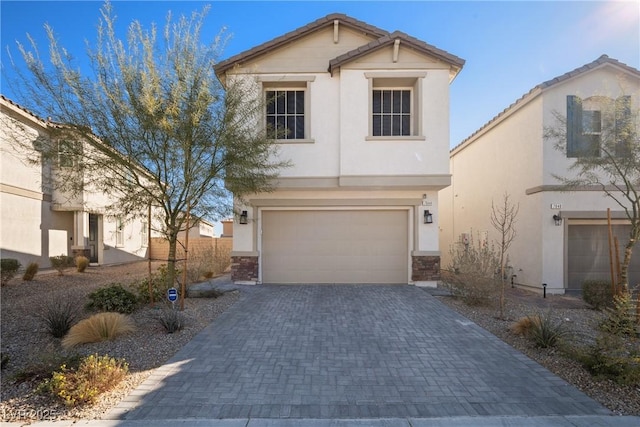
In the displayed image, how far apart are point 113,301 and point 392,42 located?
10450mm

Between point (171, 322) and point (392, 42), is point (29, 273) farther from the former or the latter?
point (392, 42)

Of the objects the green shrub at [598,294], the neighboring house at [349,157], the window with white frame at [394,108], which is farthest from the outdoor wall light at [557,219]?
the window with white frame at [394,108]

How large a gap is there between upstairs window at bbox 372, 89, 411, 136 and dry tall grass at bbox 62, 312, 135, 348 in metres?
8.84

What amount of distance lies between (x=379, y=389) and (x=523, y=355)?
2.72 meters

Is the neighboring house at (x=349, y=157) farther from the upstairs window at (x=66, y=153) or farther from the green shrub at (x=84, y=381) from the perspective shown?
the green shrub at (x=84, y=381)

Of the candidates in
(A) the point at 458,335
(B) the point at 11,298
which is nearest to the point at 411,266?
(A) the point at 458,335

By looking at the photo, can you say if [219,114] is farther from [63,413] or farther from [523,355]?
[523,355]

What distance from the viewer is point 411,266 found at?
37.1 ft

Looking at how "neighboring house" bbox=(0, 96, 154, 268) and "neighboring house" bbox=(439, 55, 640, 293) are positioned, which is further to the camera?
"neighboring house" bbox=(0, 96, 154, 268)

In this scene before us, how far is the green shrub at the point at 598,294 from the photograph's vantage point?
27.0ft

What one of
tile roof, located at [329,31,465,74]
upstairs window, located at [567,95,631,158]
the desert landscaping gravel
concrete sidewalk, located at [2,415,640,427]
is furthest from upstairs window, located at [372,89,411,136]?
concrete sidewalk, located at [2,415,640,427]

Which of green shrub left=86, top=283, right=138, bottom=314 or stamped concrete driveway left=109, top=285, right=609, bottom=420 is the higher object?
green shrub left=86, top=283, right=138, bottom=314

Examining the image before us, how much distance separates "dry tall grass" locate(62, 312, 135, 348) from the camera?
5.62 m

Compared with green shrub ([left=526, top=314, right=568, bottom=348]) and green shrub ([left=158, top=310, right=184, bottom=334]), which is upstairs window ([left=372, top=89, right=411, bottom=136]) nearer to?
green shrub ([left=526, top=314, right=568, bottom=348])
